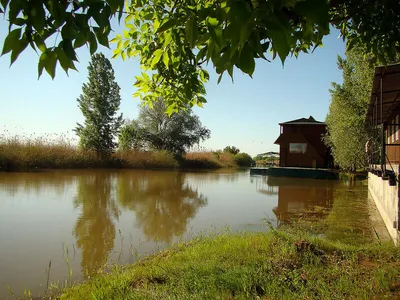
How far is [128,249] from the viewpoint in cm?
622

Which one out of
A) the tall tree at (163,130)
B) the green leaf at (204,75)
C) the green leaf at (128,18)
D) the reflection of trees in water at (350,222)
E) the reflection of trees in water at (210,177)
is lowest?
the reflection of trees in water at (350,222)

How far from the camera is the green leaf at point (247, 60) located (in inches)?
54.5

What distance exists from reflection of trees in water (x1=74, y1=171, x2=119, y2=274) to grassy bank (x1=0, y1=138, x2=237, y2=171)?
11931 millimetres

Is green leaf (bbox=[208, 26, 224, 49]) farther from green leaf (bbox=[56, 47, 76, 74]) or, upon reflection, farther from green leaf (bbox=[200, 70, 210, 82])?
green leaf (bbox=[200, 70, 210, 82])

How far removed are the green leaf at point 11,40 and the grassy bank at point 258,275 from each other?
7.34 ft

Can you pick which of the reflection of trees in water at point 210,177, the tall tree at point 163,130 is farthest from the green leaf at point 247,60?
the tall tree at point 163,130

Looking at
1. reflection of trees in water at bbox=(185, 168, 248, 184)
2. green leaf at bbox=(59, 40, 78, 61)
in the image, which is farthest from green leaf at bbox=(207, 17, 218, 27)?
reflection of trees in water at bbox=(185, 168, 248, 184)

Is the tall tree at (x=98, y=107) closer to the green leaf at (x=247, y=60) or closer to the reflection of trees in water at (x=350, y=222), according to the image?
the reflection of trees in water at (x=350, y=222)

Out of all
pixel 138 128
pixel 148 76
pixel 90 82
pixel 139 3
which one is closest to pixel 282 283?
pixel 148 76

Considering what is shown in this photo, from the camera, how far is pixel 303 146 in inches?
Answer: 1334

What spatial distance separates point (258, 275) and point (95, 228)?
5632 mm

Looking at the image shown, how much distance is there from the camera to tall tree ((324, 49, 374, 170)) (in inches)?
792

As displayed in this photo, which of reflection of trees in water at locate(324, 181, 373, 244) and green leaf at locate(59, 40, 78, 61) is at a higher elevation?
green leaf at locate(59, 40, 78, 61)

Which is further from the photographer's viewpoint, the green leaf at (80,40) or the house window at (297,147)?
the house window at (297,147)
